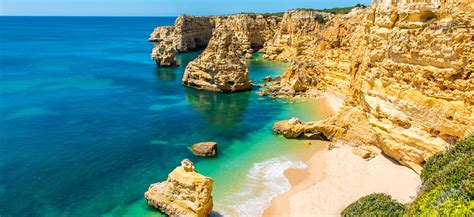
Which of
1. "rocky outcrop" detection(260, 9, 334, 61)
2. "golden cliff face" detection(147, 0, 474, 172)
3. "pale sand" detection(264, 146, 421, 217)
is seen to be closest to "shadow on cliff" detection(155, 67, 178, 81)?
"rocky outcrop" detection(260, 9, 334, 61)

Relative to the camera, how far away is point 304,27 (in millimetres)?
74312

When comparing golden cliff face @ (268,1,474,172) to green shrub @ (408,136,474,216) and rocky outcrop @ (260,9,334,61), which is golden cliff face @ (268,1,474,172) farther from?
rocky outcrop @ (260,9,334,61)

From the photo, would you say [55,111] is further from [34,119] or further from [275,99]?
[275,99]

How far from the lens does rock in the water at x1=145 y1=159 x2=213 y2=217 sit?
18.7 m

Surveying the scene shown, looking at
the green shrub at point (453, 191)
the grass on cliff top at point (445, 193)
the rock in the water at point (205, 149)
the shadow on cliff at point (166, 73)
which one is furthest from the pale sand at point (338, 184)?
the shadow on cliff at point (166, 73)

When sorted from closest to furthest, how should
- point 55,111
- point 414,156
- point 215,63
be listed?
point 414,156, point 55,111, point 215,63

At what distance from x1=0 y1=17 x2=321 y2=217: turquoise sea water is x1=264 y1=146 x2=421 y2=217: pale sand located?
120 cm

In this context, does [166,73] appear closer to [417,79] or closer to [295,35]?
[295,35]

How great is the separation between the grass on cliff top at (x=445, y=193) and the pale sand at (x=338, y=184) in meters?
3.16

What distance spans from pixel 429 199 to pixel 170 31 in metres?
102

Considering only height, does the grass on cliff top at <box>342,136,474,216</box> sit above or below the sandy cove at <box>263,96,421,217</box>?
above

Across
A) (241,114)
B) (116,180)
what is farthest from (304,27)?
(116,180)

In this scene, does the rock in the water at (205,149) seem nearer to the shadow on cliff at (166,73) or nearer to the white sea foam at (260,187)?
the white sea foam at (260,187)

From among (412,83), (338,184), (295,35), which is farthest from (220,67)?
(295,35)
